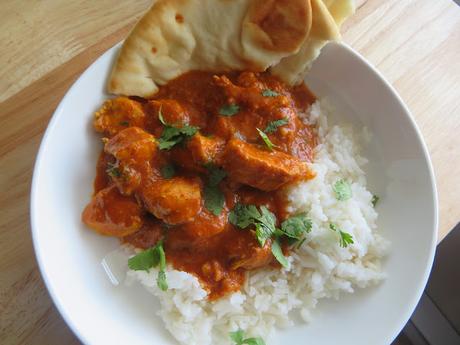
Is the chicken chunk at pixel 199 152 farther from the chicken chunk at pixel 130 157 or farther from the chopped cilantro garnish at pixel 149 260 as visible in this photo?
the chopped cilantro garnish at pixel 149 260

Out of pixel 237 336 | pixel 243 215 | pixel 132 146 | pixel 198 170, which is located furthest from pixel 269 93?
pixel 237 336

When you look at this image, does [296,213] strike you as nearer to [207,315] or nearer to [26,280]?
[207,315]

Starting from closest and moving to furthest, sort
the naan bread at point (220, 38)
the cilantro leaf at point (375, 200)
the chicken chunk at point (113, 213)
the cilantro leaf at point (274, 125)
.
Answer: the chicken chunk at point (113, 213) < the naan bread at point (220, 38) < the cilantro leaf at point (274, 125) < the cilantro leaf at point (375, 200)

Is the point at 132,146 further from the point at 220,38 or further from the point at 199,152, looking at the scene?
the point at 220,38

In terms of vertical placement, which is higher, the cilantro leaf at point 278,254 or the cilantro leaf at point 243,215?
the cilantro leaf at point 243,215

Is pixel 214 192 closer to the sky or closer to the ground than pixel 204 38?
closer to the ground

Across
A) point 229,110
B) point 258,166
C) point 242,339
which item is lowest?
point 242,339

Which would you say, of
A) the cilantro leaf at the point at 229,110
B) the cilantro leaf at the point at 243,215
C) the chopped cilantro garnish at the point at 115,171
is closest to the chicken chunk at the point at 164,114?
the cilantro leaf at the point at 229,110
